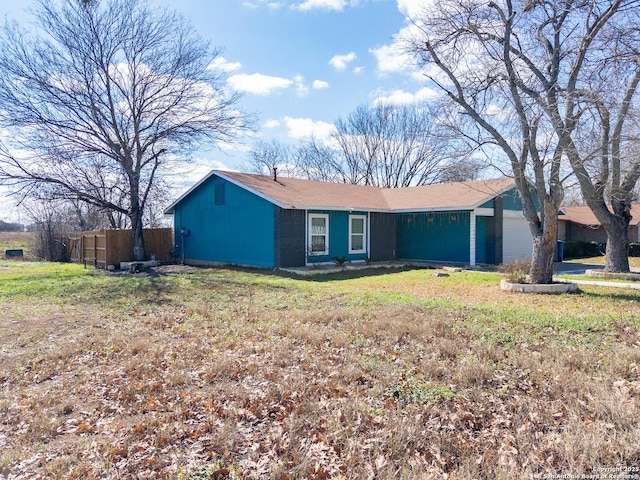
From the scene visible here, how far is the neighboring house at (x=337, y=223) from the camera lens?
15984 millimetres

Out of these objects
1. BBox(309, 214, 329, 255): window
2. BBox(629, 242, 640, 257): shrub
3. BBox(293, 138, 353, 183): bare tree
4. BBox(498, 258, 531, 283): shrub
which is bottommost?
BBox(498, 258, 531, 283): shrub

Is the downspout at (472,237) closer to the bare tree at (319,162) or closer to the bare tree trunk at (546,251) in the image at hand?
the bare tree trunk at (546,251)

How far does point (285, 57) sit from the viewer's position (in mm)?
15891

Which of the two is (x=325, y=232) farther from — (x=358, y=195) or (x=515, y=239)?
(x=515, y=239)

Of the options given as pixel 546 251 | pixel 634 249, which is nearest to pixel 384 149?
pixel 634 249

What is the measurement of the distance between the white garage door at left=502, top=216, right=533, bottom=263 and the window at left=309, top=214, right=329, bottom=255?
7359mm

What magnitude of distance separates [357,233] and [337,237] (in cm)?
116

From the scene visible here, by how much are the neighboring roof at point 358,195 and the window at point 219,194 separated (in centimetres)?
53

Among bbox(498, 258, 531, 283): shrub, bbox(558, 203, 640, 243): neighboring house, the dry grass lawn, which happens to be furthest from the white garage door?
bbox(558, 203, 640, 243): neighboring house

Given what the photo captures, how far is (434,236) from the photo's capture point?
18.2m

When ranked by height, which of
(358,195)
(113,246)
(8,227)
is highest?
(358,195)

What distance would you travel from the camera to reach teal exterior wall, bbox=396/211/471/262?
56.4ft

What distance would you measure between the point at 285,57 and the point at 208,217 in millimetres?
7309

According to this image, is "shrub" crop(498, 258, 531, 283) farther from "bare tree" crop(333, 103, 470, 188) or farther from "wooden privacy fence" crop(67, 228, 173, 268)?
"bare tree" crop(333, 103, 470, 188)
